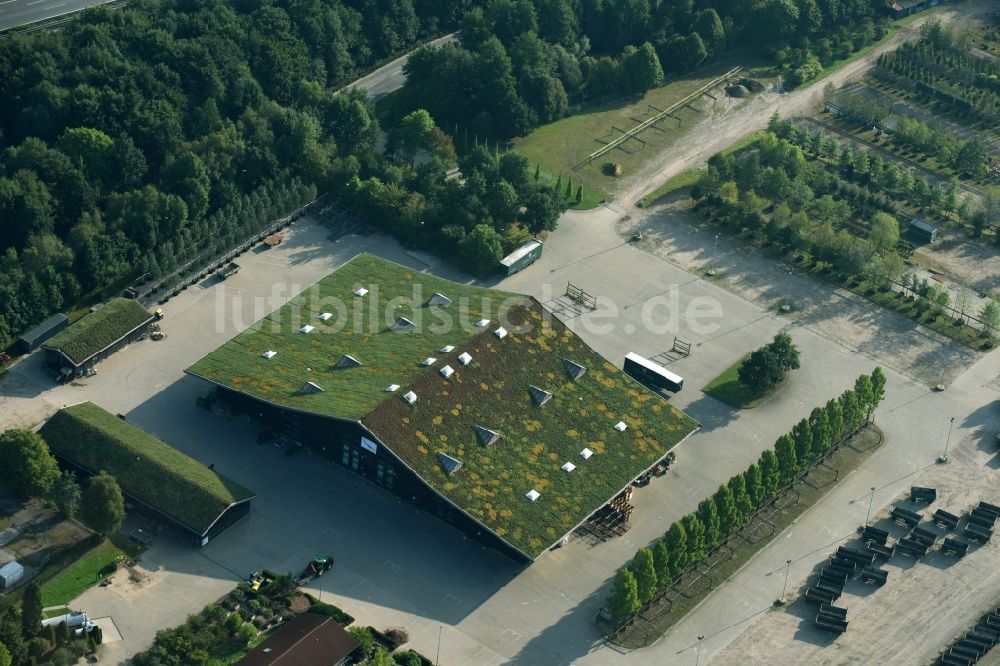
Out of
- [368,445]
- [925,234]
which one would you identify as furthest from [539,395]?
[925,234]

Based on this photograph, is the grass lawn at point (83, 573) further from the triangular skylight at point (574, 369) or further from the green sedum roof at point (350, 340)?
the triangular skylight at point (574, 369)

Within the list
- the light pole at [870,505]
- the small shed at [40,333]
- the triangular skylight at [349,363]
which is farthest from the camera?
the small shed at [40,333]

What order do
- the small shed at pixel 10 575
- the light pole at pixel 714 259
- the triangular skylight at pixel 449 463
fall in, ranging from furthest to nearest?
the light pole at pixel 714 259, the triangular skylight at pixel 449 463, the small shed at pixel 10 575

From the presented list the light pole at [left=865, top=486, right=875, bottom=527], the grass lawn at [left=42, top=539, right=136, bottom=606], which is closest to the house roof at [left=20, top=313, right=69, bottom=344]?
the grass lawn at [left=42, top=539, right=136, bottom=606]

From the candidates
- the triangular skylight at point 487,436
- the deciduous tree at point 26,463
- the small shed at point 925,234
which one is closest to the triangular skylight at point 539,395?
the triangular skylight at point 487,436

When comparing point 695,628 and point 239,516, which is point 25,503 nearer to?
point 239,516

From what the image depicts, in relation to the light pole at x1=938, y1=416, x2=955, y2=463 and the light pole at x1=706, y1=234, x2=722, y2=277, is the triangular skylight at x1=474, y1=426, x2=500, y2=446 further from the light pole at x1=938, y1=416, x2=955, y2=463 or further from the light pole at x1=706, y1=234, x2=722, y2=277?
the light pole at x1=706, y1=234, x2=722, y2=277

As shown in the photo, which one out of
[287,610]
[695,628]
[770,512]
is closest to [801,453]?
[770,512]
